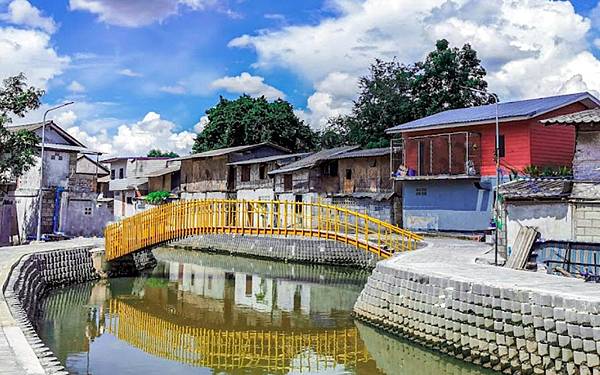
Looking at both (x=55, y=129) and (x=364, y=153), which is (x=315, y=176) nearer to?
(x=364, y=153)

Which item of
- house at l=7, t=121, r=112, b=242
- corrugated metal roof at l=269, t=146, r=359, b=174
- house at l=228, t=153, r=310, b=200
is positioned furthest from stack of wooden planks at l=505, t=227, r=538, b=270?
house at l=228, t=153, r=310, b=200

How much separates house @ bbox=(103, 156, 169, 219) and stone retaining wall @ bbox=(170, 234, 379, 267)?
1648 centimetres

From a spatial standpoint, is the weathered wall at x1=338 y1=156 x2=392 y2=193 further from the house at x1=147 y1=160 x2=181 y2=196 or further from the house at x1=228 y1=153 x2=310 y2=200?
the house at x1=147 y1=160 x2=181 y2=196

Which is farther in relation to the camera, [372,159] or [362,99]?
[362,99]

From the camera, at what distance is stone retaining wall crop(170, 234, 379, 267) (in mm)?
30844

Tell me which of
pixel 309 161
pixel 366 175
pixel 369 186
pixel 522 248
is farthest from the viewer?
pixel 309 161

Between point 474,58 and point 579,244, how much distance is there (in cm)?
2614

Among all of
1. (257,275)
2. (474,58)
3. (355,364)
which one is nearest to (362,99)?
(474,58)

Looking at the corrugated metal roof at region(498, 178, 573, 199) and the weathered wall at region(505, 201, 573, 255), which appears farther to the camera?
the corrugated metal roof at region(498, 178, 573, 199)

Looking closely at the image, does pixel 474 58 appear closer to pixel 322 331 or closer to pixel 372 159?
pixel 372 159

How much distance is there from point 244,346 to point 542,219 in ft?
29.3

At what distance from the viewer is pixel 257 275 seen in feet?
94.8

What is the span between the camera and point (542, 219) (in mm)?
17500

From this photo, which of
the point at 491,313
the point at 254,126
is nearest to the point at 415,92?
the point at 254,126
